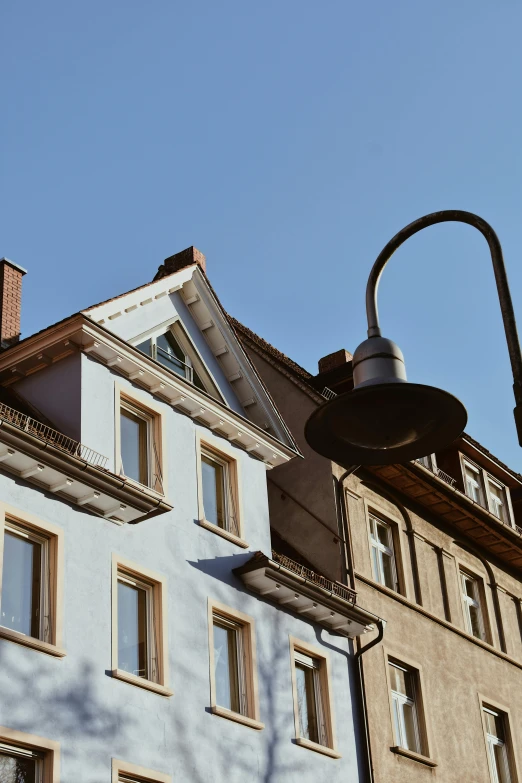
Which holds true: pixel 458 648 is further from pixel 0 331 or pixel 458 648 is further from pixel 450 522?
pixel 0 331

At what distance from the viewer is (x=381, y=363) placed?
834cm

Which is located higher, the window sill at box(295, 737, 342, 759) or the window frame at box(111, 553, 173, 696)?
the window frame at box(111, 553, 173, 696)

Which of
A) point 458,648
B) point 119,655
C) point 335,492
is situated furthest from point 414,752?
point 119,655

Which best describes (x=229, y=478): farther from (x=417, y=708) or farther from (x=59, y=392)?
(x=417, y=708)

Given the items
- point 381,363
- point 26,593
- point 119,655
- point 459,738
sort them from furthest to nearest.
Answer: point 459,738 < point 119,655 < point 26,593 < point 381,363

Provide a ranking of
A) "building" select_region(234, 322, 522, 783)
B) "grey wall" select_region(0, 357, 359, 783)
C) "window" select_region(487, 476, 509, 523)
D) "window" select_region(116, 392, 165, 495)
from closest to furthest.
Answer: "grey wall" select_region(0, 357, 359, 783)
"window" select_region(116, 392, 165, 495)
"building" select_region(234, 322, 522, 783)
"window" select_region(487, 476, 509, 523)

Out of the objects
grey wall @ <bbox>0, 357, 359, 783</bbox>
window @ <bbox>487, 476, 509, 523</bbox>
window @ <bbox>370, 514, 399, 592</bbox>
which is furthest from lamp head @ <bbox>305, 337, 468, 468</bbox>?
window @ <bbox>487, 476, 509, 523</bbox>

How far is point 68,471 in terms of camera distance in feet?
59.2

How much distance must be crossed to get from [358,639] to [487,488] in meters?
9.49

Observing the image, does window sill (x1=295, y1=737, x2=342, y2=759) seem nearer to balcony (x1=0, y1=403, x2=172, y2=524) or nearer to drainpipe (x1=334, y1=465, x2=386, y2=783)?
drainpipe (x1=334, y1=465, x2=386, y2=783)

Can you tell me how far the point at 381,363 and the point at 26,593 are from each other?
10.5m

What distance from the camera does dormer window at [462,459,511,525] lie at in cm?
3225

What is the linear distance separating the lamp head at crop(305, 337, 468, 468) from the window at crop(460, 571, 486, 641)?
2161cm

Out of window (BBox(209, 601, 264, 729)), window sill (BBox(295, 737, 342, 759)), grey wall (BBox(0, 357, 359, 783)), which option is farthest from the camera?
window sill (BBox(295, 737, 342, 759))
